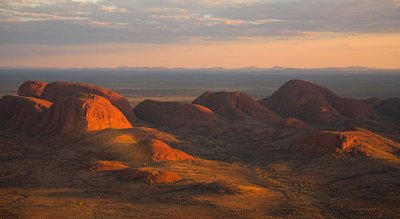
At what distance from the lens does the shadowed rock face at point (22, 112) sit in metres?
59.1

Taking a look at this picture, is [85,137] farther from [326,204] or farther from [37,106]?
[326,204]

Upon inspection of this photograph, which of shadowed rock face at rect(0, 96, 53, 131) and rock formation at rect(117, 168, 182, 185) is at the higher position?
shadowed rock face at rect(0, 96, 53, 131)

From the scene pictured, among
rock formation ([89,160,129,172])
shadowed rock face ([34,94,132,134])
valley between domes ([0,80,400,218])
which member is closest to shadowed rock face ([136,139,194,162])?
valley between domes ([0,80,400,218])

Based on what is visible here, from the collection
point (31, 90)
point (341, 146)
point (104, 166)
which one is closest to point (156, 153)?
point (104, 166)

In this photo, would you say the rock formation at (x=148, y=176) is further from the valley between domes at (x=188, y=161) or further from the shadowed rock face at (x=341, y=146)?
the shadowed rock face at (x=341, y=146)

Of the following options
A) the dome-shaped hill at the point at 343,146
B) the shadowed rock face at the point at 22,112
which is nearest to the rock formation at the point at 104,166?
the dome-shaped hill at the point at 343,146

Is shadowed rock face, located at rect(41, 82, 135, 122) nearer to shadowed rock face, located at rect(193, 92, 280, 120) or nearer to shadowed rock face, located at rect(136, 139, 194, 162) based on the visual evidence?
shadowed rock face, located at rect(193, 92, 280, 120)

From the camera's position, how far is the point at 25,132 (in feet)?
189

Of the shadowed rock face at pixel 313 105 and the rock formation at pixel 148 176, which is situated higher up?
the shadowed rock face at pixel 313 105

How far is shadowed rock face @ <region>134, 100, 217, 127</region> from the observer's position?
233 ft

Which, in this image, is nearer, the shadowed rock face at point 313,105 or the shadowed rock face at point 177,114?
the shadowed rock face at point 177,114

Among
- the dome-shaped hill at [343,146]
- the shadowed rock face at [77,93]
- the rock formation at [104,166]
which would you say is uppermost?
the shadowed rock face at [77,93]

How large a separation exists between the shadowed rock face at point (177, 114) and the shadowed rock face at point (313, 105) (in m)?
17.8

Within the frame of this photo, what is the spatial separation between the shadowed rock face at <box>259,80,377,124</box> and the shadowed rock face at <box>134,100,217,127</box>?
17773 mm
